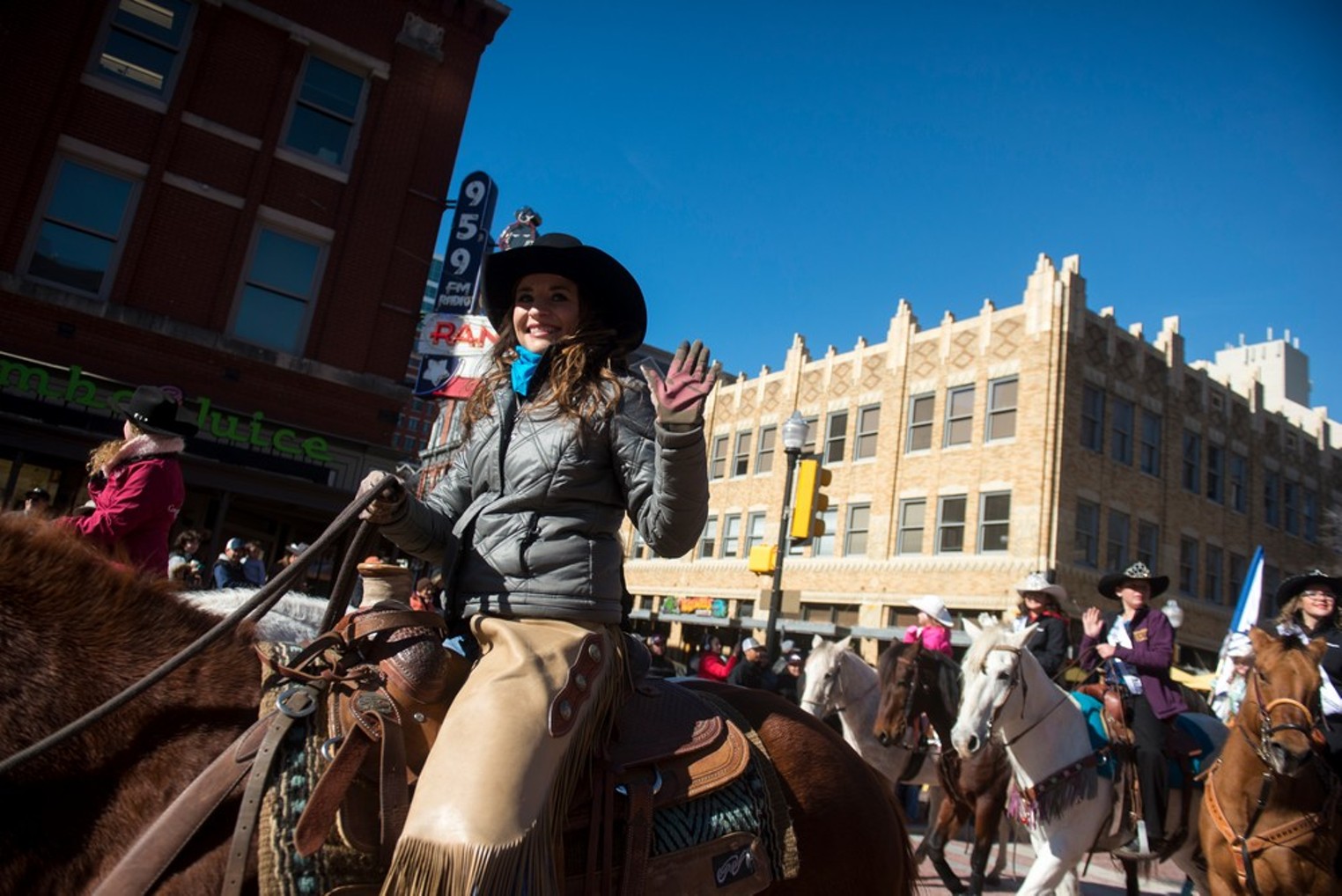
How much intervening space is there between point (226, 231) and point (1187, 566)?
28.5 m

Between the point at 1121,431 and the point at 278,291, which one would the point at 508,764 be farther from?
the point at 1121,431

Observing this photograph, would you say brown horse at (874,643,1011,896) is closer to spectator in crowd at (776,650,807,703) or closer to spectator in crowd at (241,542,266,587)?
spectator in crowd at (776,650,807,703)

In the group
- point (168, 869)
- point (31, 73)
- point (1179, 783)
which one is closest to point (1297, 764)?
point (1179, 783)

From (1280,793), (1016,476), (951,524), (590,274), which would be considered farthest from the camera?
(951,524)

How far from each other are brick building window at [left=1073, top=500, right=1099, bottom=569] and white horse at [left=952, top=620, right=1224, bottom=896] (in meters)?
18.6

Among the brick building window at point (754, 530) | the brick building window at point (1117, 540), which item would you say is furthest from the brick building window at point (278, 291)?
the brick building window at point (1117, 540)

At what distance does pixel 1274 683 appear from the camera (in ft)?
17.4

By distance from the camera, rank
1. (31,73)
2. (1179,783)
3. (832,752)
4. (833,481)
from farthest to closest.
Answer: (833,481), (31,73), (1179,783), (832,752)

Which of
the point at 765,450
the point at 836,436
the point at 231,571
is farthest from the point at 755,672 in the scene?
the point at 765,450

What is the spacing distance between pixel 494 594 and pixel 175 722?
83 cm

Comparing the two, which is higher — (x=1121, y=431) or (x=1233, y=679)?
(x=1121, y=431)

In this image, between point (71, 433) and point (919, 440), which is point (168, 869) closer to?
point (71, 433)

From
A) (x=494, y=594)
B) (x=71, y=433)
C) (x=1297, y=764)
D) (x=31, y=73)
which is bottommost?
(x=1297, y=764)

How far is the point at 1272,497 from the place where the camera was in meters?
30.7
